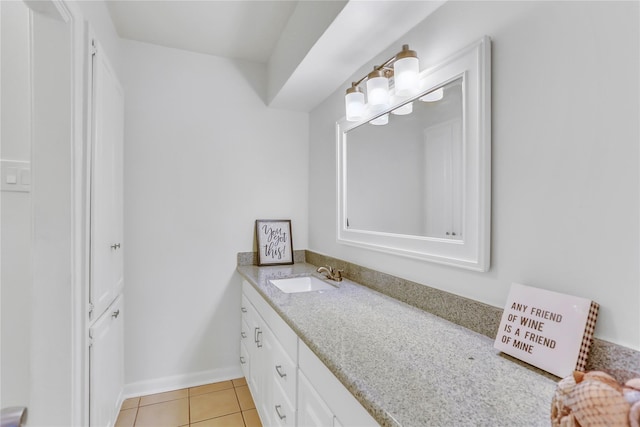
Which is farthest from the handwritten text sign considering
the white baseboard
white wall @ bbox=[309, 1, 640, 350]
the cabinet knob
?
white wall @ bbox=[309, 1, 640, 350]

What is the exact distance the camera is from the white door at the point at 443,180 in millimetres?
1186

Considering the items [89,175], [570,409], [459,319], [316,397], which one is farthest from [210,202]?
[570,409]

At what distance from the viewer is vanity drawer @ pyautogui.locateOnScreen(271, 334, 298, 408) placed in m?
1.22

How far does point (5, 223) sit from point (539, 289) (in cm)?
189

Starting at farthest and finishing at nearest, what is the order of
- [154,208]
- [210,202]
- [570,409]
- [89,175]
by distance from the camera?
[210,202], [154,208], [89,175], [570,409]

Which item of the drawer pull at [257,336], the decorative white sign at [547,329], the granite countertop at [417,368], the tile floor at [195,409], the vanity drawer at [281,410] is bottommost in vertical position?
the tile floor at [195,409]

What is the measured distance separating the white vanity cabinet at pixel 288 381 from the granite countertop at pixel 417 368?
0.07m

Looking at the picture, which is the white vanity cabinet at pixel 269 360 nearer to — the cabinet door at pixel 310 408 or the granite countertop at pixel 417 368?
the cabinet door at pixel 310 408

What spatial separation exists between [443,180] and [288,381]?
103 centimetres

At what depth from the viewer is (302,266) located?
95.6 inches

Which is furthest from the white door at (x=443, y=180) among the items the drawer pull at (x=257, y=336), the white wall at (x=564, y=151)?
the drawer pull at (x=257, y=336)

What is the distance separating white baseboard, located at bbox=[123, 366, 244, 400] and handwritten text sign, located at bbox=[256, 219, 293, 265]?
2.82ft

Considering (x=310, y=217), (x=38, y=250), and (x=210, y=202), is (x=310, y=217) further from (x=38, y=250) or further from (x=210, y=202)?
(x=38, y=250)

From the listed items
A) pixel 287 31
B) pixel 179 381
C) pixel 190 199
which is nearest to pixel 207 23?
pixel 287 31
